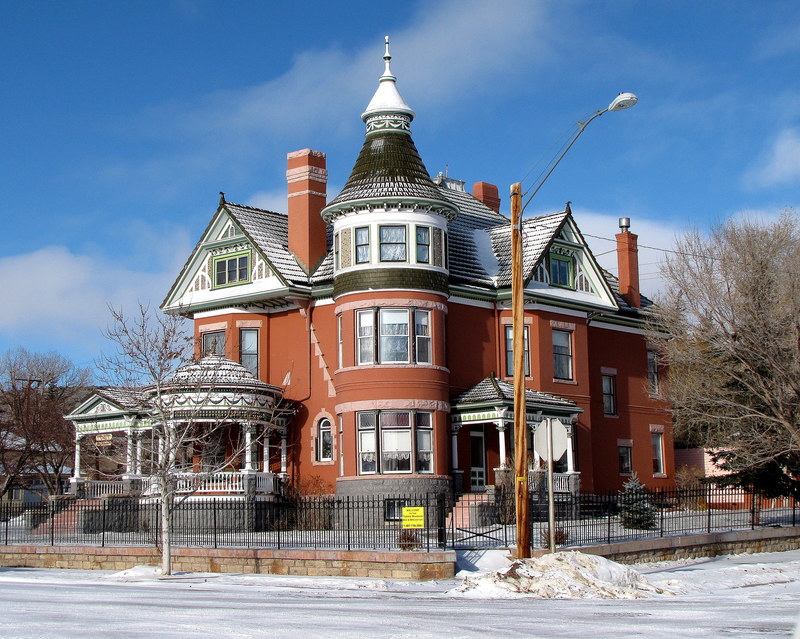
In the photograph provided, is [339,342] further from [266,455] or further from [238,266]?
[238,266]

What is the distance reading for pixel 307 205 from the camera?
3928 cm

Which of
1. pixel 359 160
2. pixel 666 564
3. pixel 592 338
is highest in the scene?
pixel 359 160

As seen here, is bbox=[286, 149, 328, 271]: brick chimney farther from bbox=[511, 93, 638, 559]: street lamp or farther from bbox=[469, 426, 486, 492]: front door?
bbox=[511, 93, 638, 559]: street lamp

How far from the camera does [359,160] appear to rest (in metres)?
37.0

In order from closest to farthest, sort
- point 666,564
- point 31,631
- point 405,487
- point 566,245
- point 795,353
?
point 31,631 < point 666,564 < point 795,353 < point 405,487 < point 566,245

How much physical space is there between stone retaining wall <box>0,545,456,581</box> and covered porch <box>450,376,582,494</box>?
11643 millimetres

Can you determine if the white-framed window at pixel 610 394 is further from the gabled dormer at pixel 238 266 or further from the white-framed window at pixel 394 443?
the gabled dormer at pixel 238 266

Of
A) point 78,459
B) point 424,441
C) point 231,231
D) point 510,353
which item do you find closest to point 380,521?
point 424,441

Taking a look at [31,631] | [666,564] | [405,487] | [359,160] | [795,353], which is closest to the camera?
[31,631]

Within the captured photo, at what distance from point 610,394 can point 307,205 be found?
14.4 metres

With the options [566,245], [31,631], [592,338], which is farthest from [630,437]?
[31,631]

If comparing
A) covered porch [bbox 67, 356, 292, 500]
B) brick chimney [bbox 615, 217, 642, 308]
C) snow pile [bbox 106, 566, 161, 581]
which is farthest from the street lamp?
brick chimney [bbox 615, 217, 642, 308]

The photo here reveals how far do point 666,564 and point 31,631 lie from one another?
17328mm

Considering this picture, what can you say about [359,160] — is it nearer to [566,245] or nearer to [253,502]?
[566,245]
